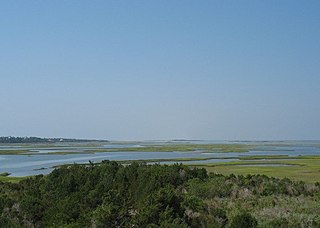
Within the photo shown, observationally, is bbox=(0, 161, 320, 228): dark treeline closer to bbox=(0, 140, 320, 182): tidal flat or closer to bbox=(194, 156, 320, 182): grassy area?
bbox=(194, 156, 320, 182): grassy area

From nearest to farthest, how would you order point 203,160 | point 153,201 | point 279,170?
point 153,201, point 279,170, point 203,160

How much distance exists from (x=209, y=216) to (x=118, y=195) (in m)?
3.11

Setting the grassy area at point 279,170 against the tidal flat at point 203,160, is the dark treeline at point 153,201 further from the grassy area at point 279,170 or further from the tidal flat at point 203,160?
the tidal flat at point 203,160

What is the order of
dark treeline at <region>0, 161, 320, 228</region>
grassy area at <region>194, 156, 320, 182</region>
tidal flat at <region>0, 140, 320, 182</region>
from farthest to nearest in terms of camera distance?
tidal flat at <region>0, 140, 320, 182</region> < grassy area at <region>194, 156, 320, 182</region> < dark treeline at <region>0, 161, 320, 228</region>

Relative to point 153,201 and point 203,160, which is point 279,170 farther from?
point 153,201

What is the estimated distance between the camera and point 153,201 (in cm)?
1405

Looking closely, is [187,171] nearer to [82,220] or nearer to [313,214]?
[313,214]

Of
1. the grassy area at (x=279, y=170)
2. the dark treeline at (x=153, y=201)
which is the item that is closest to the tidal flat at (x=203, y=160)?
the grassy area at (x=279, y=170)

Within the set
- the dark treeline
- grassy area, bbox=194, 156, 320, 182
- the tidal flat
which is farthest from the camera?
the tidal flat

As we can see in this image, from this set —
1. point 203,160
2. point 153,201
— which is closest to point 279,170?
point 203,160

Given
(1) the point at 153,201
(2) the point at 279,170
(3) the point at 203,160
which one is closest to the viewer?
(1) the point at 153,201

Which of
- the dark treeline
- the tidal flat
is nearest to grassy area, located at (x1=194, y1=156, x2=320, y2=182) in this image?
the tidal flat

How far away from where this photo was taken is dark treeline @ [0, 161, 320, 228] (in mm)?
13266

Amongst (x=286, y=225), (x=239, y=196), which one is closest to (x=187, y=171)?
(x=239, y=196)
